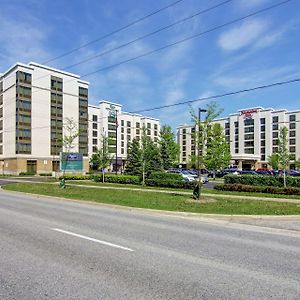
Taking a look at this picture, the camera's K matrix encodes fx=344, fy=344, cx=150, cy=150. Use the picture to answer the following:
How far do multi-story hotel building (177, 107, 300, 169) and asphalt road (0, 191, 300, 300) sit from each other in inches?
3714

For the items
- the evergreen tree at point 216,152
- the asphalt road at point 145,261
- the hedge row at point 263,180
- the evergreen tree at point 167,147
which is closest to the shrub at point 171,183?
the hedge row at point 263,180

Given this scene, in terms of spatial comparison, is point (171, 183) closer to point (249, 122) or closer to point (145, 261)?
point (145, 261)

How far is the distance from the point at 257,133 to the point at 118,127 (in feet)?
149

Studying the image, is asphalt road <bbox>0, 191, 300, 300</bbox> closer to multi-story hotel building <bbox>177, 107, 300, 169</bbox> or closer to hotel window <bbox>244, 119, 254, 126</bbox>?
multi-story hotel building <bbox>177, 107, 300, 169</bbox>

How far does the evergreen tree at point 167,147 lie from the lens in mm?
62562

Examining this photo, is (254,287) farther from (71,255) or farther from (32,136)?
(32,136)

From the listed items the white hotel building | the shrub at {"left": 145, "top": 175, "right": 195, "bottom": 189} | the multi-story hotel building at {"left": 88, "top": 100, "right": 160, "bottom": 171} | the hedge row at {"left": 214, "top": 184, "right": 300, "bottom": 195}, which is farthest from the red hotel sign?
the hedge row at {"left": 214, "top": 184, "right": 300, "bottom": 195}

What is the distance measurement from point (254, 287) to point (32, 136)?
73.9 meters

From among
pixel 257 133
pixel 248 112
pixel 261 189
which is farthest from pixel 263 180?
pixel 248 112

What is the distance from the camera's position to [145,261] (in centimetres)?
655

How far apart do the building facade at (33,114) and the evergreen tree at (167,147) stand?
18.4 metres

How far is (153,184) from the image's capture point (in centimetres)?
3142

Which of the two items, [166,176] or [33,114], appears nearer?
[166,176]

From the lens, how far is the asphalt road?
4941 mm
